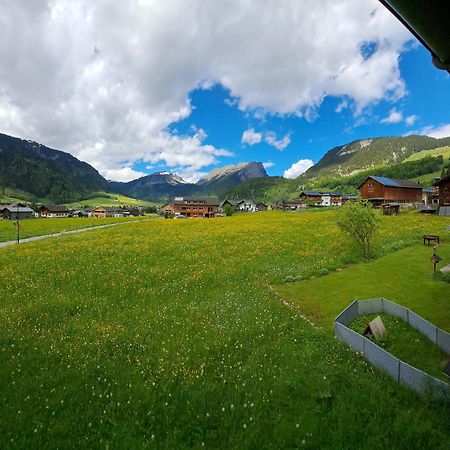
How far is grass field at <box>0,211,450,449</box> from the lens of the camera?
7.75 metres

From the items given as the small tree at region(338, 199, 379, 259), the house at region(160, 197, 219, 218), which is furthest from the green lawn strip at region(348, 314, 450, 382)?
the house at region(160, 197, 219, 218)

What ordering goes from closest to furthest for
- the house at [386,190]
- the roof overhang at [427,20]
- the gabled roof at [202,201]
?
the roof overhang at [427,20], the house at [386,190], the gabled roof at [202,201]

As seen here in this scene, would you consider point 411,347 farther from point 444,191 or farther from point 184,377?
point 444,191

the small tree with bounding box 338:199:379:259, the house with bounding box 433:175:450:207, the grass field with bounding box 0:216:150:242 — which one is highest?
the house with bounding box 433:175:450:207

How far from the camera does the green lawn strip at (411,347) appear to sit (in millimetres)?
10759

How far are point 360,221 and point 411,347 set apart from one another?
18.5 m

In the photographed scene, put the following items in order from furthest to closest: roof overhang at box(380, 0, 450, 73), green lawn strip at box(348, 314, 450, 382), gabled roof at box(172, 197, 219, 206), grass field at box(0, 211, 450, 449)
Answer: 1. gabled roof at box(172, 197, 219, 206)
2. green lawn strip at box(348, 314, 450, 382)
3. grass field at box(0, 211, 450, 449)
4. roof overhang at box(380, 0, 450, 73)

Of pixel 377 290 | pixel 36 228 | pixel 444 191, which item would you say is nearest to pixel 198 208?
pixel 36 228

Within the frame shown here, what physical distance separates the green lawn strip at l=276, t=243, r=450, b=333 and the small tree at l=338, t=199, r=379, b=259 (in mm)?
3217

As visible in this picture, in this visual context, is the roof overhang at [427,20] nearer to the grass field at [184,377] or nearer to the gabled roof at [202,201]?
the grass field at [184,377]

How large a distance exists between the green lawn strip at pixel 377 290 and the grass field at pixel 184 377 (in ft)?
5.55

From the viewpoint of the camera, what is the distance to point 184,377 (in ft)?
33.7

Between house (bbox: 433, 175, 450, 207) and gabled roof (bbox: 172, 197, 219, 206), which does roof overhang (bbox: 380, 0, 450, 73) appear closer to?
house (bbox: 433, 175, 450, 207)

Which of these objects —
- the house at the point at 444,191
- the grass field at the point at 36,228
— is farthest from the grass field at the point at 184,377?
the house at the point at 444,191
